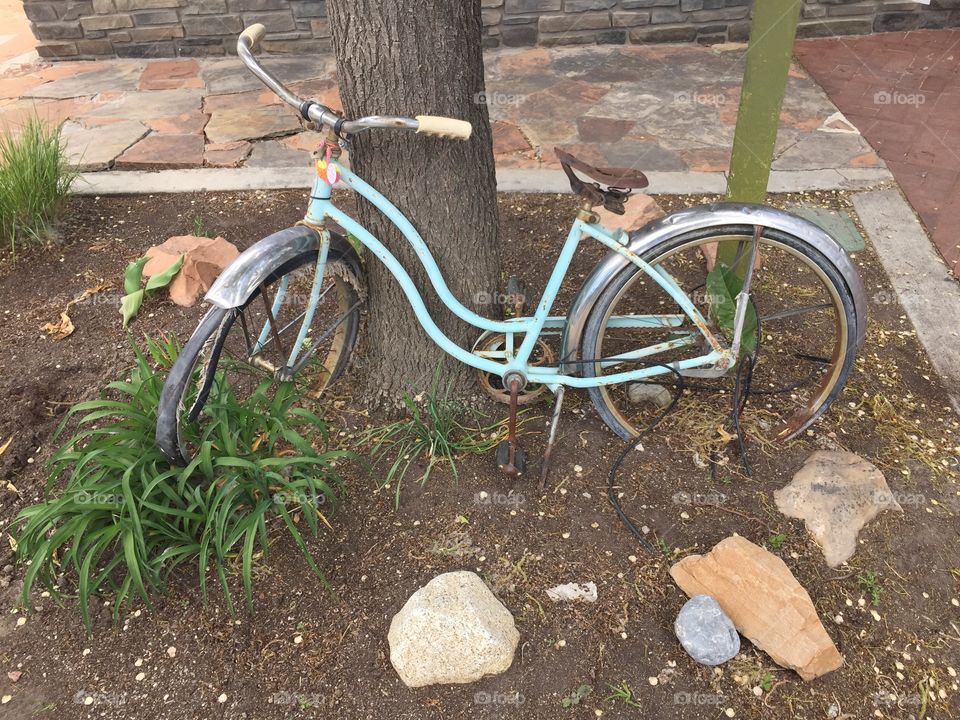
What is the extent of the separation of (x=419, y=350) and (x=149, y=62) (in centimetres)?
444

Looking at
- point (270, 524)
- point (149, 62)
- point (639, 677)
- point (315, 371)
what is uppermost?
point (149, 62)

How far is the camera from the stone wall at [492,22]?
207 inches

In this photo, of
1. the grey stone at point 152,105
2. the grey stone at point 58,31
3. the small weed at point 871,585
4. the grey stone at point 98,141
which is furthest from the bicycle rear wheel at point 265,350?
the grey stone at point 58,31

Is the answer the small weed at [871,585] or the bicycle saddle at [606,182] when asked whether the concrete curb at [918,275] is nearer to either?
the small weed at [871,585]

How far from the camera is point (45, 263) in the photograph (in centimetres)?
339

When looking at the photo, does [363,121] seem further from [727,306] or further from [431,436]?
[727,306]

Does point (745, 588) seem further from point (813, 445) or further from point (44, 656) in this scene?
point (44, 656)

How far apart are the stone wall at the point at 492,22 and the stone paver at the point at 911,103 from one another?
0.53 feet

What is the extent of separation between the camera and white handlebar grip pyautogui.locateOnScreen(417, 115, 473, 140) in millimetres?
1801

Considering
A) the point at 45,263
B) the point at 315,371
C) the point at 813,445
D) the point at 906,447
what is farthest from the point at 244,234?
the point at 906,447

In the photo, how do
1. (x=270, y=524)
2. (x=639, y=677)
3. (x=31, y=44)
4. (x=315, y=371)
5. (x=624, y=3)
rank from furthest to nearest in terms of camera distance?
1. (x=31, y=44)
2. (x=624, y=3)
3. (x=315, y=371)
4. (x=270, y=524)
5. (x=639, y=677)

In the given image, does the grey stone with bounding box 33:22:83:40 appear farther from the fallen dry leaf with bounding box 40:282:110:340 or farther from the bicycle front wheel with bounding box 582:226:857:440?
the bicycle front wheel with bounding box 582:226:857:440

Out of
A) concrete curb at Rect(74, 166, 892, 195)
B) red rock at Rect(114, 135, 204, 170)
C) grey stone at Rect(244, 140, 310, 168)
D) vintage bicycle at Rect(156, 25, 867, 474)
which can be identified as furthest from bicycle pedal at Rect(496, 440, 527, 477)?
red rock at Rect(114, 135, 204, 170)

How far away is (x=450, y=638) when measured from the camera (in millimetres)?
1870
